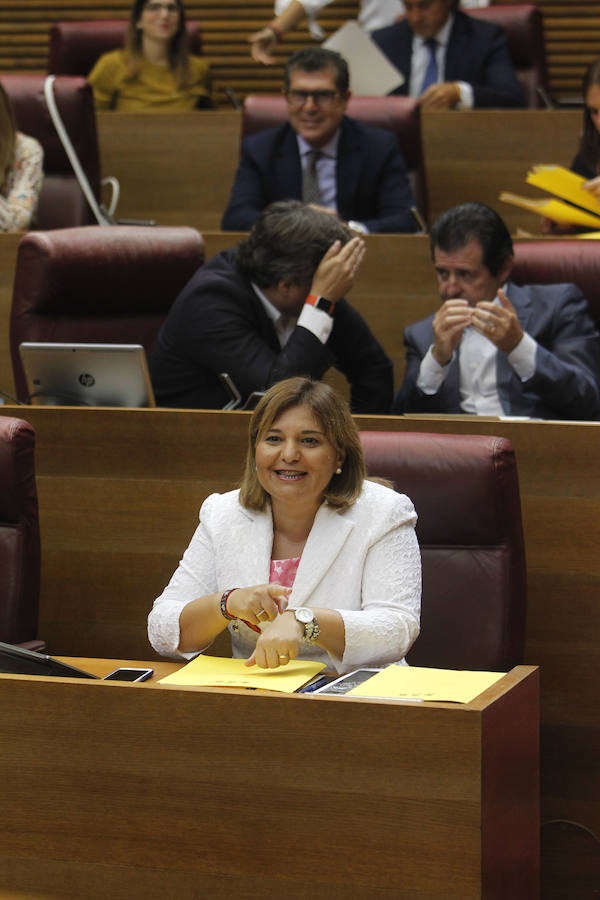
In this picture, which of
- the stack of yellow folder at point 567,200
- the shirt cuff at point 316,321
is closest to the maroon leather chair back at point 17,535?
the shirt cuff at point 316,321

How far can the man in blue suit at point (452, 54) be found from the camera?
14.4 feet

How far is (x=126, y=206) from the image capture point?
14.1 feet

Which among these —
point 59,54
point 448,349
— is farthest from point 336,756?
point 59,54

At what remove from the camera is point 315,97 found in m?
3.54

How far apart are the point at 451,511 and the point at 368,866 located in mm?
725

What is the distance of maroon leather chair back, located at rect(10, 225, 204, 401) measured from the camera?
9.41 ft

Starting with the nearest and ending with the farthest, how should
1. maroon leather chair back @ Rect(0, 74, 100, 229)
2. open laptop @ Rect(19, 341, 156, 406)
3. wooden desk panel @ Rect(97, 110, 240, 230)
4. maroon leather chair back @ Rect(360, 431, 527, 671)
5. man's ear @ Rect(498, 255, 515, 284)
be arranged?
maroon leather chair back @ Rect(360, 431, 527, 671), open laptop @ Rect(19, 341, 156, 406), man's ear @ Rect(498, 255, 515, 284), maroon leather chair back @ Rect(0, 74, 100, 229), wooden desk panel @ Rect(97, 110, 240, 230)

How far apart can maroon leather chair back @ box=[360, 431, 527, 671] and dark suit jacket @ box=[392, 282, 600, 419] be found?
69cm

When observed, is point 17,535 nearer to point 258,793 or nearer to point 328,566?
point 328,566

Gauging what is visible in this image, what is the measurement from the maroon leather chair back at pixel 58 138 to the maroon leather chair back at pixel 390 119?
449 mm

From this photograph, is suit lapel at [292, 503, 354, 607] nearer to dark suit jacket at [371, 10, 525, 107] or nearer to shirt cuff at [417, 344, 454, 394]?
shirt cuff at [417, 344, 454, 394]

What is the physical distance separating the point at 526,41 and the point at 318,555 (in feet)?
11.1

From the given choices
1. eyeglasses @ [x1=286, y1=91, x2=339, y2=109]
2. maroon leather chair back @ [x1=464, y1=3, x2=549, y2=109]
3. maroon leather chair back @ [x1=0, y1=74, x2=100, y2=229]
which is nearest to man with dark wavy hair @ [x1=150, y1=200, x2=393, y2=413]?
eyeglasses @ [x1=286, y1=91, x2=339, y2=109]

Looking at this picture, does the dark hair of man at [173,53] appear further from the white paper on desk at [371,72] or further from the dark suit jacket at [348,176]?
the dark suit jacket at [348,176]
